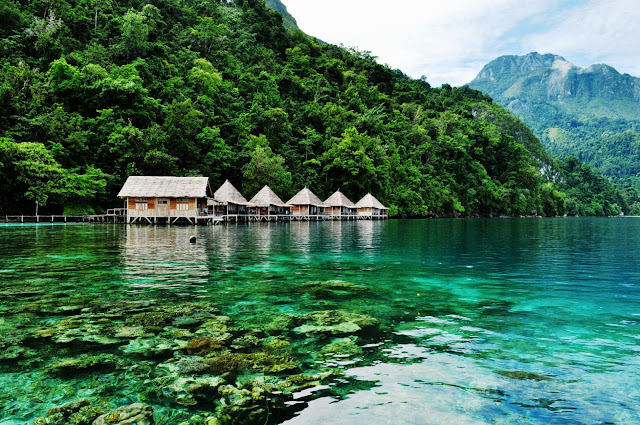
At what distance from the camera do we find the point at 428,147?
82750mm

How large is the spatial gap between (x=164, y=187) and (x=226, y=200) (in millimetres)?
7102

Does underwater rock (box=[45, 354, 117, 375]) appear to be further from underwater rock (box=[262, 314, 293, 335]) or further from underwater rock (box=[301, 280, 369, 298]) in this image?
underwater rock (box=[301, 280, 369, 298])

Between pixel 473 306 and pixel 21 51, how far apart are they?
201 ft

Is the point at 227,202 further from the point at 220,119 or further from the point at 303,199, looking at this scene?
the point at 220,119

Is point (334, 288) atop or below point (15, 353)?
below

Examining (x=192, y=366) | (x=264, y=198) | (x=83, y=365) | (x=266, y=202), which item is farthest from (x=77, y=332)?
(x=264, y=198)

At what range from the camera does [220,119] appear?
2222 inches

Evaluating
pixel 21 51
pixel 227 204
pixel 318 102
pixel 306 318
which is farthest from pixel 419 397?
pixel 318 102

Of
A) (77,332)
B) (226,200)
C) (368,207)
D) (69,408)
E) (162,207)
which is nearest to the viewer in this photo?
(69,408)

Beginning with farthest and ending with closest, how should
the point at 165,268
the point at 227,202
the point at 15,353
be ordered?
the point at 227,202, the point at 165,268, the point at 15,353

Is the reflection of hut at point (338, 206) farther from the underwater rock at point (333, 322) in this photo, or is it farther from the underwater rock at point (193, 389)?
the underwater rock at point (193, 389)

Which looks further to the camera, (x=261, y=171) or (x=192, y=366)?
(x=261, y=171)

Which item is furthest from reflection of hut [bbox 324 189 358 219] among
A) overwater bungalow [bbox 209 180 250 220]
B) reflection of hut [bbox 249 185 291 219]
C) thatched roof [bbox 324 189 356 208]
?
overwater bungalow [bbox 209 180 250 220]

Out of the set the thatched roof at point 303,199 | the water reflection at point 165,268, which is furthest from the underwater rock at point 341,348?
the thatched roof at point 303,199
